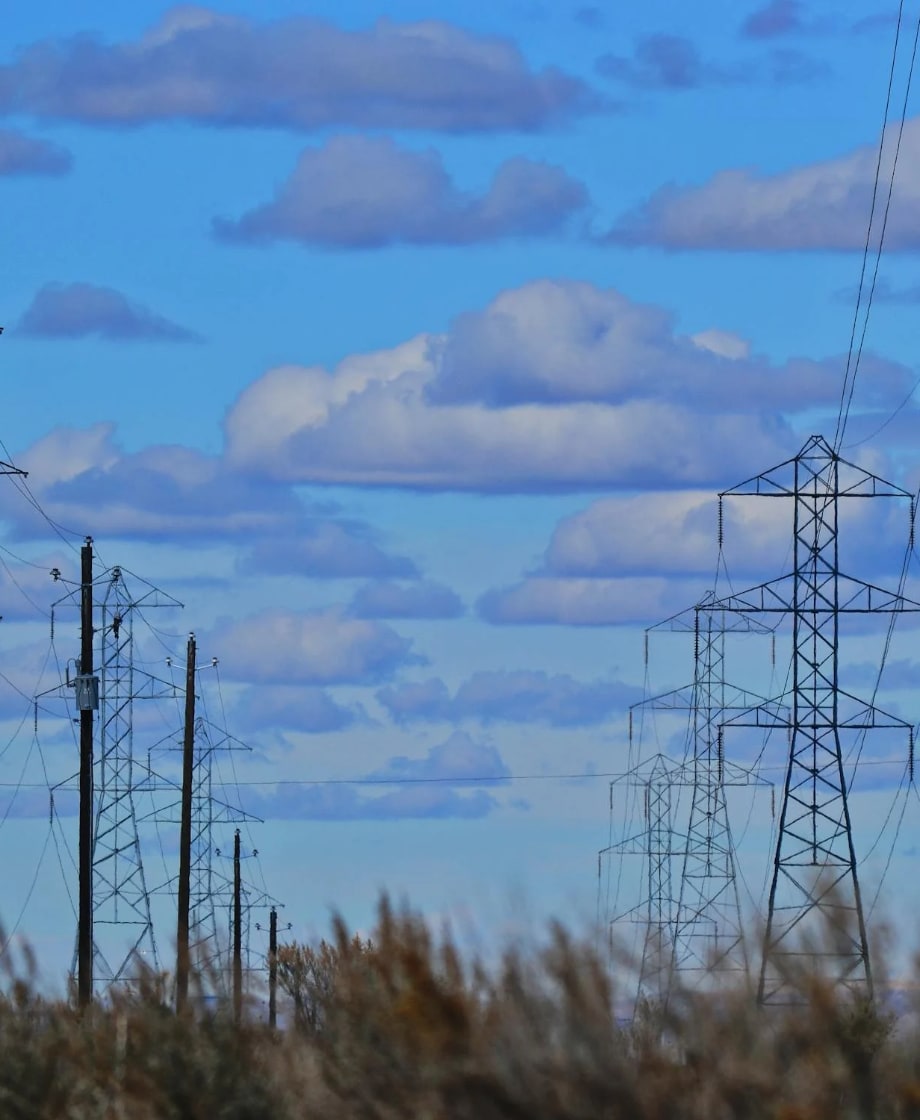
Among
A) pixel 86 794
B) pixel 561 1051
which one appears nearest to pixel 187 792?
pixel 86 794

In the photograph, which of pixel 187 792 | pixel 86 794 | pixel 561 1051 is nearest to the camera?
pixel 561 1051

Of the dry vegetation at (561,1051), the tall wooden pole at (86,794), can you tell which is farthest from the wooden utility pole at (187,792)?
the dry vegetation at (561,1051)

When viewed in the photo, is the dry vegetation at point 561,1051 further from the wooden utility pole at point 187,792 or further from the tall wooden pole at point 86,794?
the wooden utility pole at point 187,792

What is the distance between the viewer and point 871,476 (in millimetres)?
43500

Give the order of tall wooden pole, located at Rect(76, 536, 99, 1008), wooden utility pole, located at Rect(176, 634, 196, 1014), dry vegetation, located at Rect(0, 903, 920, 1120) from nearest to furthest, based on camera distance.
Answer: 1. dry vegetation, located at Rect(0, 903, 920, 1120)
2. tall wooden pole, located at Rect(76, 536, 99, 1008)
3. wooden utility pole, located at Rect(176, 634, 196, 1014)

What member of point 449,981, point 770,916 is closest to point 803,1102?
point 449,981

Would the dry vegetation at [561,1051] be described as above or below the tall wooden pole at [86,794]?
below

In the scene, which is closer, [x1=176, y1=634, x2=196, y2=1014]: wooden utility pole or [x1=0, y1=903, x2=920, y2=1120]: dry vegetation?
[x1=0, y1=903, x2=920, y2=1120]: dry vegetation

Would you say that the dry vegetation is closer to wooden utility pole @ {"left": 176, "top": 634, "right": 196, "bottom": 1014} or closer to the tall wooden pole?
the tall wooden pole

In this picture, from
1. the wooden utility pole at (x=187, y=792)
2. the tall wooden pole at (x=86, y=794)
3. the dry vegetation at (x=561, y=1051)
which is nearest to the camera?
the dry vegetation at (x=561, y=1051)

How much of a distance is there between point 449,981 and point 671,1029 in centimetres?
144

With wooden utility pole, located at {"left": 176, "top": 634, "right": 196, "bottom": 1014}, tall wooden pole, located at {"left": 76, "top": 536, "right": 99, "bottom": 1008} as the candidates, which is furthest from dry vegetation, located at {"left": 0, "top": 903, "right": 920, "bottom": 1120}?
wooden utility pole, located at {"left": 176, "top": 634, "right": 196, "bottom": 1014}

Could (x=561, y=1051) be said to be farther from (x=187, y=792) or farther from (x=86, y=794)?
(x=187, y=792)

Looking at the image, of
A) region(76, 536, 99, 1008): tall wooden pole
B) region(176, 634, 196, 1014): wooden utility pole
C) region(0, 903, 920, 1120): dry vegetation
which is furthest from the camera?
region(176, 634, 196, 1014): wooden utility pole
